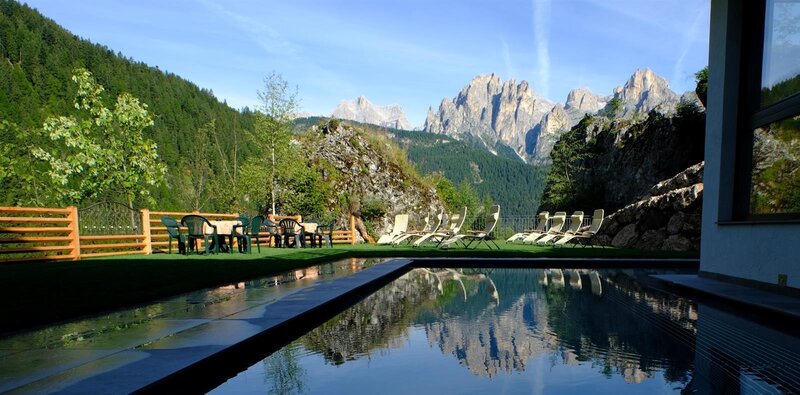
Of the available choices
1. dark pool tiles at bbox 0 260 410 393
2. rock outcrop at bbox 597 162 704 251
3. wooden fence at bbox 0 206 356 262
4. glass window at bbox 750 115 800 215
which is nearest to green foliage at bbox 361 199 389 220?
wooden fence at bbox 0 206 356 262

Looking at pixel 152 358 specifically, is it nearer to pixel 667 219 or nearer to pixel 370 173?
pixel 667 219

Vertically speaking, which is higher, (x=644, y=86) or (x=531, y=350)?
(x=644, y=86)

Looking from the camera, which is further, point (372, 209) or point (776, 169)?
point (372, 209)

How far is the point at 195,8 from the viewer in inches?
695

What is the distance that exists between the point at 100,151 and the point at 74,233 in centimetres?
560

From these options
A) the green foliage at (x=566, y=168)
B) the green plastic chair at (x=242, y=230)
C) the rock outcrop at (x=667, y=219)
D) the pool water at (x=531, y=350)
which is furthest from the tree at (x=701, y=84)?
the green plastic chair at (x=242, y=230)

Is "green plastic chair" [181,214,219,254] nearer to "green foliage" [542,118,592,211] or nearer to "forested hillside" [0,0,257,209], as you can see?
"green foliage" [542,118,592,211]

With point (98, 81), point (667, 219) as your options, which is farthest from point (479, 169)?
point (667, 219)

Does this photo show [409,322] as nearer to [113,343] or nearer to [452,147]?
[113,343]

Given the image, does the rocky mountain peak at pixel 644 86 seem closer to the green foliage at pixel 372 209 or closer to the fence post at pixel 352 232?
the green foliage at pixel 372 209

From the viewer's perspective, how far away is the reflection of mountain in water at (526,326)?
10.5 feet

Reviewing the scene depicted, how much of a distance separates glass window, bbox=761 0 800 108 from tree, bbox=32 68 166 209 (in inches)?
620

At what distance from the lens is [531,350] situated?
3.39 m

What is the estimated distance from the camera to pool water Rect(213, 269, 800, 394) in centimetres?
270
